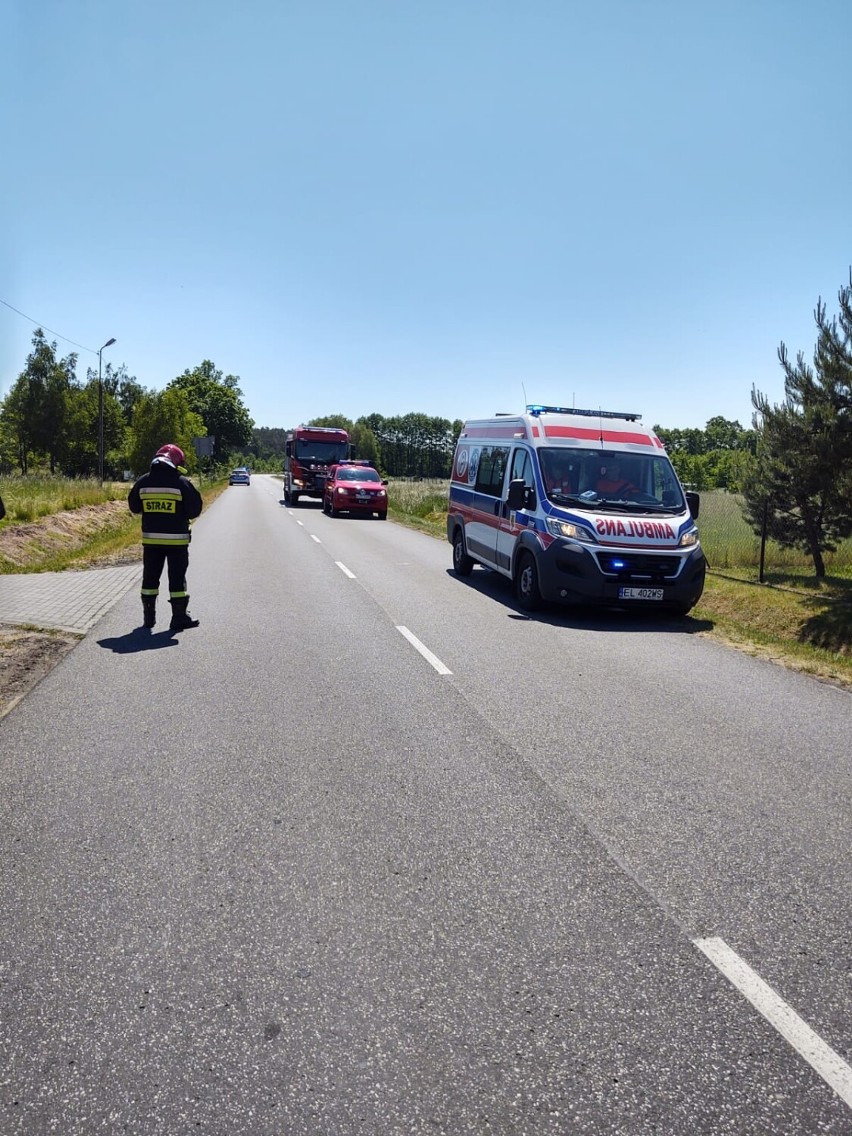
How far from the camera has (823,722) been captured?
612cm

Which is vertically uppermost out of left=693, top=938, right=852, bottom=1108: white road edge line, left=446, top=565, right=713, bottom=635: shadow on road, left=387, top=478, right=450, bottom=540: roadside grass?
left=387, top=478, right=450, bottom=540: roadside grass

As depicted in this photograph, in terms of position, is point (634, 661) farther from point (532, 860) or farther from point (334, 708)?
point (532, 860)

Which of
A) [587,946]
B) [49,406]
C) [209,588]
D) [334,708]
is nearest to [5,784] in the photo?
[334,708]

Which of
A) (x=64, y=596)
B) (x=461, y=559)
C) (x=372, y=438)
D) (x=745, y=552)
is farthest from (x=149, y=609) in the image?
(x=372, y=438)

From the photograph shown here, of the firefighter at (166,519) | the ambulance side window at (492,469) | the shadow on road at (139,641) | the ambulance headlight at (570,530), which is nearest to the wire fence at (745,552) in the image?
the ambulance side window at (492,469)

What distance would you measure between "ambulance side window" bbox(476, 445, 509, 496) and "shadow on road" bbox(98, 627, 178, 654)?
568 cm

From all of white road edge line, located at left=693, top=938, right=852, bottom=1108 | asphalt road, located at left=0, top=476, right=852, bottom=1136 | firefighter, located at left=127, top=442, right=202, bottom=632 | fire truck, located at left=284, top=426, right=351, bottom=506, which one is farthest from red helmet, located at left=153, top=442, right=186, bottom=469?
fire truck, located at left=284, top=426, right=351, bottom=506

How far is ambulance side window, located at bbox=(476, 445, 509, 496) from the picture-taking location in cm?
1233

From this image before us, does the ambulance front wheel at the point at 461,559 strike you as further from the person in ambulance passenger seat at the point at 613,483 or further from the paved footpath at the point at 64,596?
the paved footpath at the point at 64,596

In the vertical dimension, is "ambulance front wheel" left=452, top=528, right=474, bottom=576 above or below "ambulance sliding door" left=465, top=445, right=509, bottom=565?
below

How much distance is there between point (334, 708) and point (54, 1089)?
12.6 feet

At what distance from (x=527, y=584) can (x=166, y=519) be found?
15.5ft

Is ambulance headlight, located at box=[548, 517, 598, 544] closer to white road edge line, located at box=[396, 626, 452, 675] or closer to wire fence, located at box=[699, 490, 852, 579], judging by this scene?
white road edge line, located at box=[396, 626, 452, 675]

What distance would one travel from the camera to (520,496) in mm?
10875
